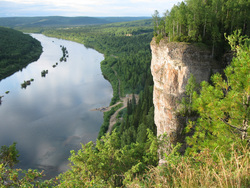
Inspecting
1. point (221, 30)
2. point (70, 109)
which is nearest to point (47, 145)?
point (70, 109)

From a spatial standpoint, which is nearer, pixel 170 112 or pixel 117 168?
pixel 117 168

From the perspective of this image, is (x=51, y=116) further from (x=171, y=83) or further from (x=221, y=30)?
(x=221, y=30)

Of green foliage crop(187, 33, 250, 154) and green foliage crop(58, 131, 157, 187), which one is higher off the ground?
green foliage crop(187, 33, 250, 154)

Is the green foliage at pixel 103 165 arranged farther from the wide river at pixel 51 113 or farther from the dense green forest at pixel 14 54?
the dense green forest at pixel 14 54

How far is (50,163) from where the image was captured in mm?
35156

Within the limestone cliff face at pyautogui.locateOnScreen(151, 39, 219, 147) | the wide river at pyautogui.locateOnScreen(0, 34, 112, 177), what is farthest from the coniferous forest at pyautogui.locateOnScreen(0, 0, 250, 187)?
the wide river at pyautogui.locateOnScreen(0, 34, 112, 177)

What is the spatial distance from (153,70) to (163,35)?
3.80 meters

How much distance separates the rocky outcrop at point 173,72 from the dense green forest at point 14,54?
79231 mm

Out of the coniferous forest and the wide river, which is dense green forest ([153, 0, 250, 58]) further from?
the wide river

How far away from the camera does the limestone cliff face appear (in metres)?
16.7

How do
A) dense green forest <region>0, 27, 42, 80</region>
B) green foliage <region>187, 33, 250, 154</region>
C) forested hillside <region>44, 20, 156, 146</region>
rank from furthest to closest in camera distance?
dense green forest <region>0, 27, 42, 80</region> < forested hillside <region>44, 20, 156, 146</region> < green foliage <region>187, 33, 250, 154</region>

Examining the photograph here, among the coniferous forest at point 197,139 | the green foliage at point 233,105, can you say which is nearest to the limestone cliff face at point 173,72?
the coniferous forest at point 197,139

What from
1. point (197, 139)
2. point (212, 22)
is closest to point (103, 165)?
point (197, 139)

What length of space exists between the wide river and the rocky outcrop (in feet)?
74.5
